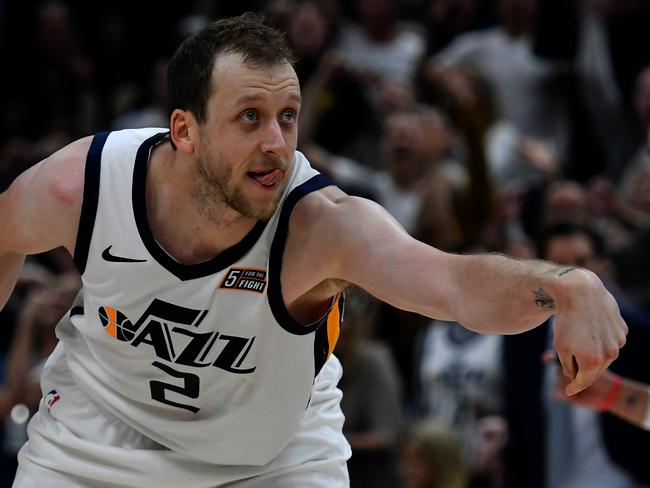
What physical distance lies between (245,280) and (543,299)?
132 cm

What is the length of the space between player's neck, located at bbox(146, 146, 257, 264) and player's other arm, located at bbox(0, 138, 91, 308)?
0.29m

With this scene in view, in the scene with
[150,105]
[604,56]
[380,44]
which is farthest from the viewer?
[150,105]

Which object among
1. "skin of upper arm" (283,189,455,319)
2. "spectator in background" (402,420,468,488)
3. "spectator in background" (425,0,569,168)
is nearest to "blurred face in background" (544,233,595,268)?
"spectator in background" (402,420,468,488)

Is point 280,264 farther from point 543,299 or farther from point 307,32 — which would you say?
point 307,32

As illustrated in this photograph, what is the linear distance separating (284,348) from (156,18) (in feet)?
29.0

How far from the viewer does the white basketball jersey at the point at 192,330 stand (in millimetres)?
4738

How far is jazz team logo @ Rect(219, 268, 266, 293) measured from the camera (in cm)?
471

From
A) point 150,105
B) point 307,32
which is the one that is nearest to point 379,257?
point 307,32

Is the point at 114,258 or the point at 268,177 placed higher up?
the point at 268,177

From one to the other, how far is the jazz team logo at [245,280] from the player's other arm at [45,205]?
66 cm

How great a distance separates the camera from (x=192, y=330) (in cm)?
476

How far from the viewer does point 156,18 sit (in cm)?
1300

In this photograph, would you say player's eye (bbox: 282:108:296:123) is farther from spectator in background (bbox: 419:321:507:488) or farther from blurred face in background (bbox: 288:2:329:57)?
blurred face in background (bbox: 288:2:329:57)

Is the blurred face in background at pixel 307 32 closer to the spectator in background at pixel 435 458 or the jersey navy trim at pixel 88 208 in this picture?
the spectator in background at pixel 435 458
